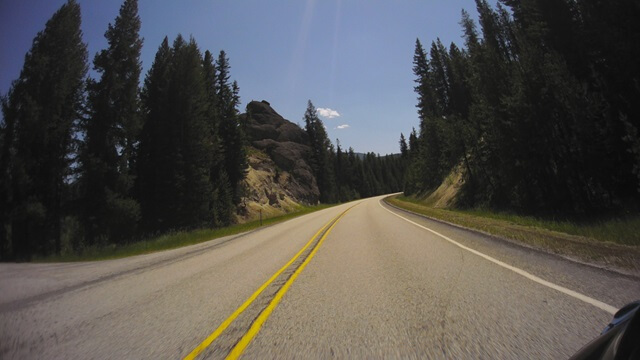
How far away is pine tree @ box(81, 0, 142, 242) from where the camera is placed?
73.3ft

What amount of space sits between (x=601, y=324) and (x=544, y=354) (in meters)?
1.10

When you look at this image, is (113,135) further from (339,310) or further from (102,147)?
(339,310)

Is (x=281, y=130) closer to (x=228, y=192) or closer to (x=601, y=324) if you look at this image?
(x=228, y=192)

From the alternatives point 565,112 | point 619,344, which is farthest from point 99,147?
point 565,112

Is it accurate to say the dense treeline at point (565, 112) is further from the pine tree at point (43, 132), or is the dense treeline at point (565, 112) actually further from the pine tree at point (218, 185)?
the pine tree at point (43, 132)

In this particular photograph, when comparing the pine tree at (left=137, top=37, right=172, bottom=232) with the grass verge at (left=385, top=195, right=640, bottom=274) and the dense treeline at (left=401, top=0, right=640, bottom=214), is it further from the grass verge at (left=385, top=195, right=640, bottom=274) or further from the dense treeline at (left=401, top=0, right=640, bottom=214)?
the dense treeline at (left=401, top=0, right=640, bottom=214)

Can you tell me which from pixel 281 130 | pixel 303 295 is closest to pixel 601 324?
pixel 303 295

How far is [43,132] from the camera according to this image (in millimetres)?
21531

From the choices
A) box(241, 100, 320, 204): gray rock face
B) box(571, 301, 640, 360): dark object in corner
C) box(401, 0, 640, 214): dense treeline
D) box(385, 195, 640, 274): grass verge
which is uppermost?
box(241, 100, 320, 204): gray rock face

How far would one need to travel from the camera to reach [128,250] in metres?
17.0

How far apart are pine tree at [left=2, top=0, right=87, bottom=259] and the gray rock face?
1301 inches

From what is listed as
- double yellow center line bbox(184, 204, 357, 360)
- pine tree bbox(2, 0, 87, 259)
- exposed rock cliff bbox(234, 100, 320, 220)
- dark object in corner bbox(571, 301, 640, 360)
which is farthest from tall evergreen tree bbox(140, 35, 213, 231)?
dark object in corner bbox(571, 301, 640, 360)

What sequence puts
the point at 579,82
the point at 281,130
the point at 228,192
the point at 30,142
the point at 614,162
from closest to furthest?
the point at 614,162, the point at 579,82, the point at 30,142, the point at 228,192, the point at 281,130

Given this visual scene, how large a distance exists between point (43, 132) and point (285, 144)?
52394mm
